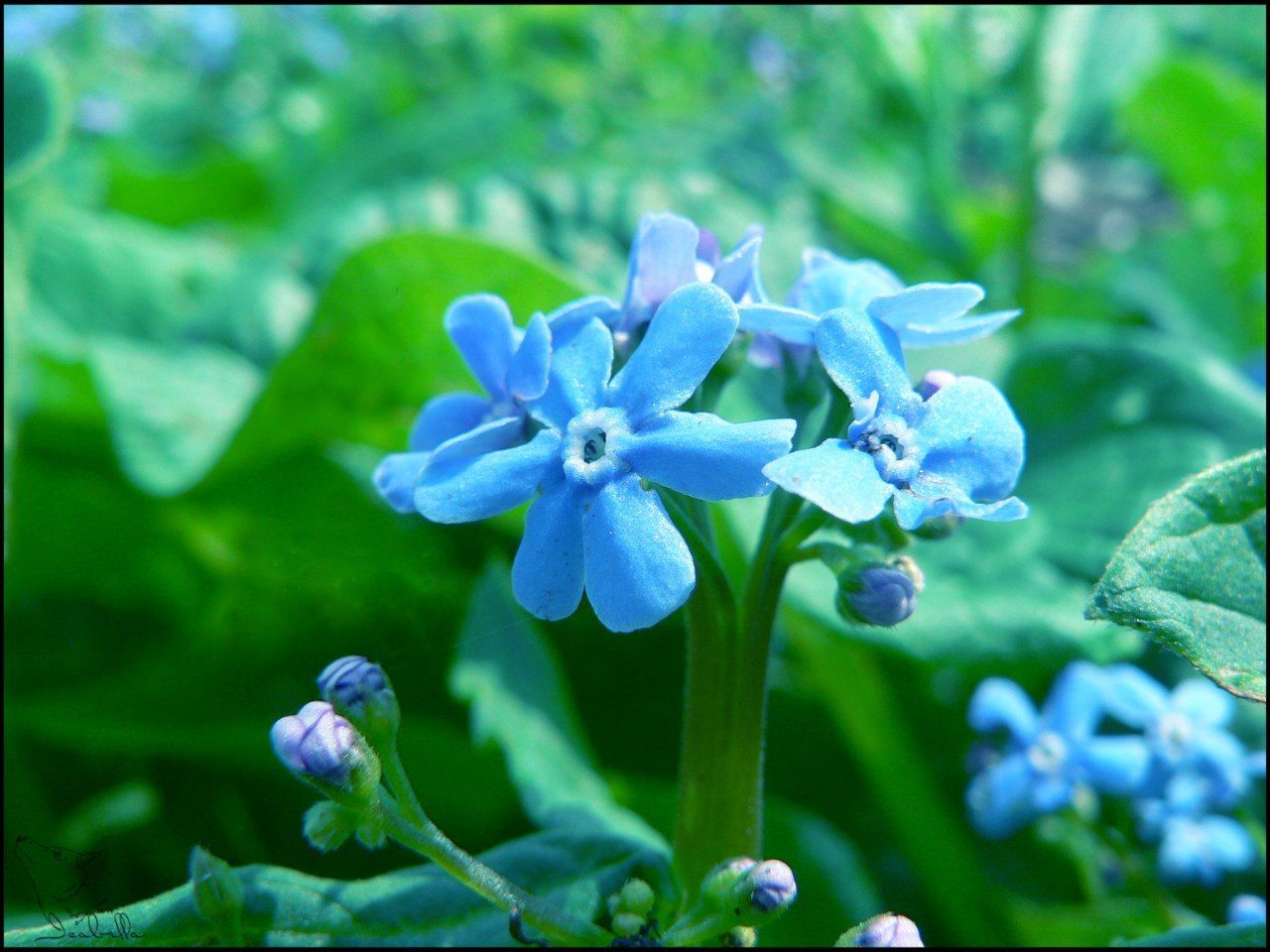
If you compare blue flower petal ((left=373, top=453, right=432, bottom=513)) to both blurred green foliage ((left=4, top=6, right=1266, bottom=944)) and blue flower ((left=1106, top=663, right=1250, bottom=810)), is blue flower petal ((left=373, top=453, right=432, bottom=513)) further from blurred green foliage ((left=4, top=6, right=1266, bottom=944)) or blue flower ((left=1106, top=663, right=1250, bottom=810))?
blue flower ((left=1106, top=663, right=1250, bottom=810))

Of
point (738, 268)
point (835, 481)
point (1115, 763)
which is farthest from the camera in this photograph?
point (1115, 763)

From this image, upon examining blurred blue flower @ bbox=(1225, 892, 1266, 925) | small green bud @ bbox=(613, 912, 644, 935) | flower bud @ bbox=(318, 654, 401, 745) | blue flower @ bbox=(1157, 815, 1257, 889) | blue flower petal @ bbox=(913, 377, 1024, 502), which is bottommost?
blurred blue flower @ bbox=(1225, 892, 1266, 925)

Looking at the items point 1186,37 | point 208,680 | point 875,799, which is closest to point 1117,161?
point 1186,37

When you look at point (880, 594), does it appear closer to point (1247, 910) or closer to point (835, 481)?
point (835, 481)

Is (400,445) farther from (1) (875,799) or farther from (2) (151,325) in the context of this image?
(1) (875,799)

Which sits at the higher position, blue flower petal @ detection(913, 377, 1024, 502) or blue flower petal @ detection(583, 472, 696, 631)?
blue flower petal @ detection(913, 377, 1024, 502)

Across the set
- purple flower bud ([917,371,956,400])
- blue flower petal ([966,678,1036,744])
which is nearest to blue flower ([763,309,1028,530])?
purple flower bud ([917,371,956,400])

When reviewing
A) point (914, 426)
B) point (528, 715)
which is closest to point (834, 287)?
point (914, 426)
